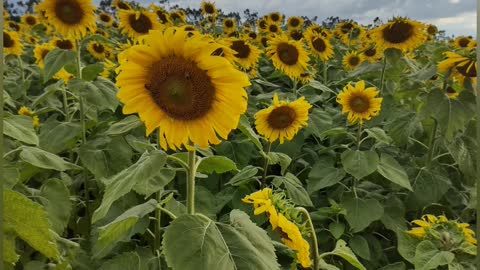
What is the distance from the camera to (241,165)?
2014 millimetres

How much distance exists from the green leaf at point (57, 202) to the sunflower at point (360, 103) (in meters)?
1.03

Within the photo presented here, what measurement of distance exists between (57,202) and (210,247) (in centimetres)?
75

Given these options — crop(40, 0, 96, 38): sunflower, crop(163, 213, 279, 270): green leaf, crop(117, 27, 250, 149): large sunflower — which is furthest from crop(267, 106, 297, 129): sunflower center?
crop(163, 213, 279, 270): green leaf

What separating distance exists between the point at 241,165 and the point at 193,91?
1.07m

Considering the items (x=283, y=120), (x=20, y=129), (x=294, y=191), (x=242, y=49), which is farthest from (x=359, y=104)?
(x=20, y=129)

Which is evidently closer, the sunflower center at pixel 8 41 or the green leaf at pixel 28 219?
the green leaf at pixel 28 219

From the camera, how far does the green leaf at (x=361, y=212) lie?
1.77 m

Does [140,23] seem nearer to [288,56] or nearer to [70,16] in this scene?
[70,16]

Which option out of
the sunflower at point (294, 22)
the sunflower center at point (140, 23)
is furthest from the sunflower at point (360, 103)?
the sunflower at point (294, 22)

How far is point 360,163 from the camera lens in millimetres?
1832

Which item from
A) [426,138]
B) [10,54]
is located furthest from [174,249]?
[10,54]

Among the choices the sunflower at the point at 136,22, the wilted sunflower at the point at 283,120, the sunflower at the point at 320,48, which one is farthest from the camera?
the sunflower at the point at 320,48

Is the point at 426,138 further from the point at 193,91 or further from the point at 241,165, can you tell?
the point at 193,91

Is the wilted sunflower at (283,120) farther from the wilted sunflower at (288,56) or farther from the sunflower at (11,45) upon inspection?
the sunflower at (11,45)
